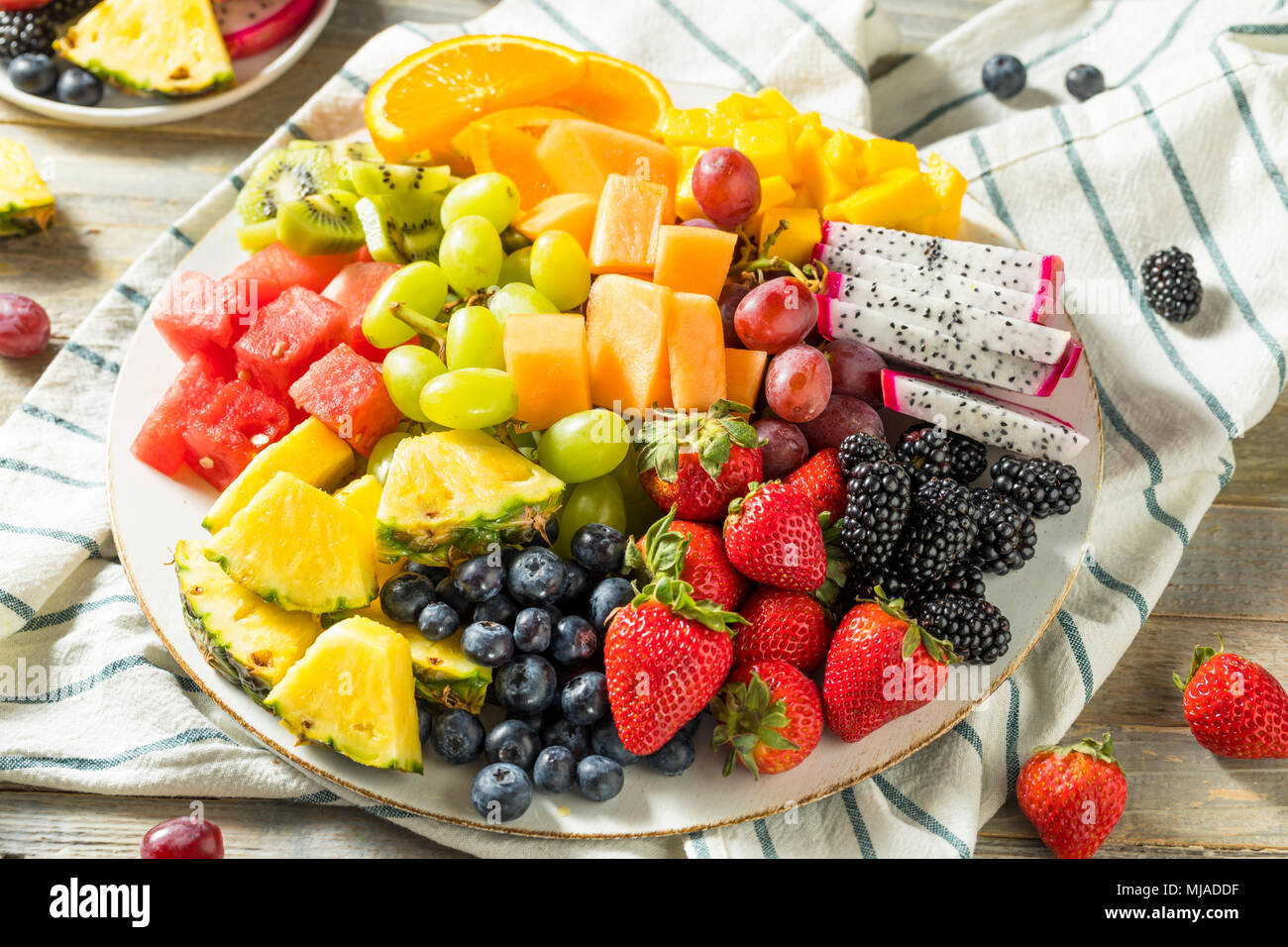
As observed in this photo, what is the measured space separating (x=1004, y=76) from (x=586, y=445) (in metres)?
1.79

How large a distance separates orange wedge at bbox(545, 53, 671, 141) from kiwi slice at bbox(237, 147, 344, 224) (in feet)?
1.75

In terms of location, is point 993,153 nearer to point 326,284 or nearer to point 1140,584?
point 1140,584

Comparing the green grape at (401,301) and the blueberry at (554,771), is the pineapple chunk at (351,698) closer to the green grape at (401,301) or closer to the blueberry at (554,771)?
the blueberry at (554,771)

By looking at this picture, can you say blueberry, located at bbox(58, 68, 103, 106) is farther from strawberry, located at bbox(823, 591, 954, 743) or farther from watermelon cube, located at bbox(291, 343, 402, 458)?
strawberry, located at bbox(823, 591, 954, 743)

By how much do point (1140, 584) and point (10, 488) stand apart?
7.63ft

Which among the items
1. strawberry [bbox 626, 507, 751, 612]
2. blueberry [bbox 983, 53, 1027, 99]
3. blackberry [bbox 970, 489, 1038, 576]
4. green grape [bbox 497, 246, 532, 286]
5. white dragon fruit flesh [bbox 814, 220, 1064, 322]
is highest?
blueberry [bbox 983, 53, 1027, 99]

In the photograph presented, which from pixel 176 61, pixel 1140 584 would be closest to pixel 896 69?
pixel 1140 584

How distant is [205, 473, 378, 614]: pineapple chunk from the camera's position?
1.65 metres

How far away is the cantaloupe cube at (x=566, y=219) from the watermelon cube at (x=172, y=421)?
2.26 feet

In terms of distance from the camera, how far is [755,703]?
64.2 inches

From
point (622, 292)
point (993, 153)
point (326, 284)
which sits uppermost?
point (993, 153)

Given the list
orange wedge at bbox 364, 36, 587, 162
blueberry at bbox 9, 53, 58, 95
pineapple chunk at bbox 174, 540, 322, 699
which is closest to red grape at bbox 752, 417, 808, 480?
pineapple chunk at bbox 174, 540, 322, 699

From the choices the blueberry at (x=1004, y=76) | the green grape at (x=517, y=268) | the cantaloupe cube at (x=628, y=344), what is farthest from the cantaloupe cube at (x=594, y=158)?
the blueberry at (x=1004, y=76)

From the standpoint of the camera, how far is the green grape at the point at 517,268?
2.09m
